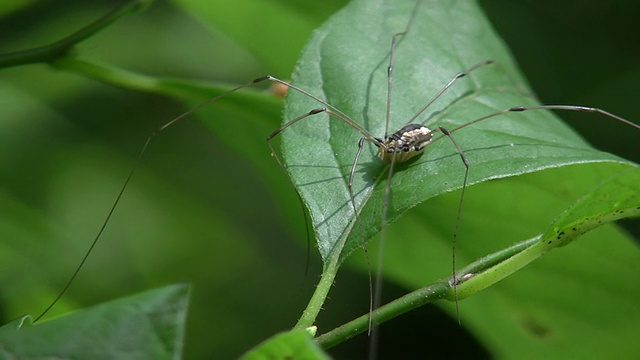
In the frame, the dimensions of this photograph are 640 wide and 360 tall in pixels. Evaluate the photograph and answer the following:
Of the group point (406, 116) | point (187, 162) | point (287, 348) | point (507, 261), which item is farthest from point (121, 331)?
point (187, 162)

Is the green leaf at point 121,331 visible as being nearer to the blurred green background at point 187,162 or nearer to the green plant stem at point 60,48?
the green plant stem at point 60,48

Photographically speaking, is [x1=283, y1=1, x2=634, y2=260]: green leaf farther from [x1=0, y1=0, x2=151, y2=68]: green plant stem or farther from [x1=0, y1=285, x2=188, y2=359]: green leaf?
[x1=0, y1=285, x2=188, y2=359]: green leaf

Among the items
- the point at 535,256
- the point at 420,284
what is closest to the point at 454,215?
the point at 420,284

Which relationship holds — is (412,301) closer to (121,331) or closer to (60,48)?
(121,331)

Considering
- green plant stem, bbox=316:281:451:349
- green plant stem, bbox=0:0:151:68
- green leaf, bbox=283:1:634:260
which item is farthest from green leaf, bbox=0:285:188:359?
green plant stem, bbox=0:0:151:68

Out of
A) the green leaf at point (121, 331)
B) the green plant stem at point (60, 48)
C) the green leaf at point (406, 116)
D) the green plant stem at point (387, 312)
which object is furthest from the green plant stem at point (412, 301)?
the green plant stem at point (60, 48)

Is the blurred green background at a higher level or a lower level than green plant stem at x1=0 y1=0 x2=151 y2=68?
lower

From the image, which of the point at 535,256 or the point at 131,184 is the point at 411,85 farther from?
the point at 131,184
